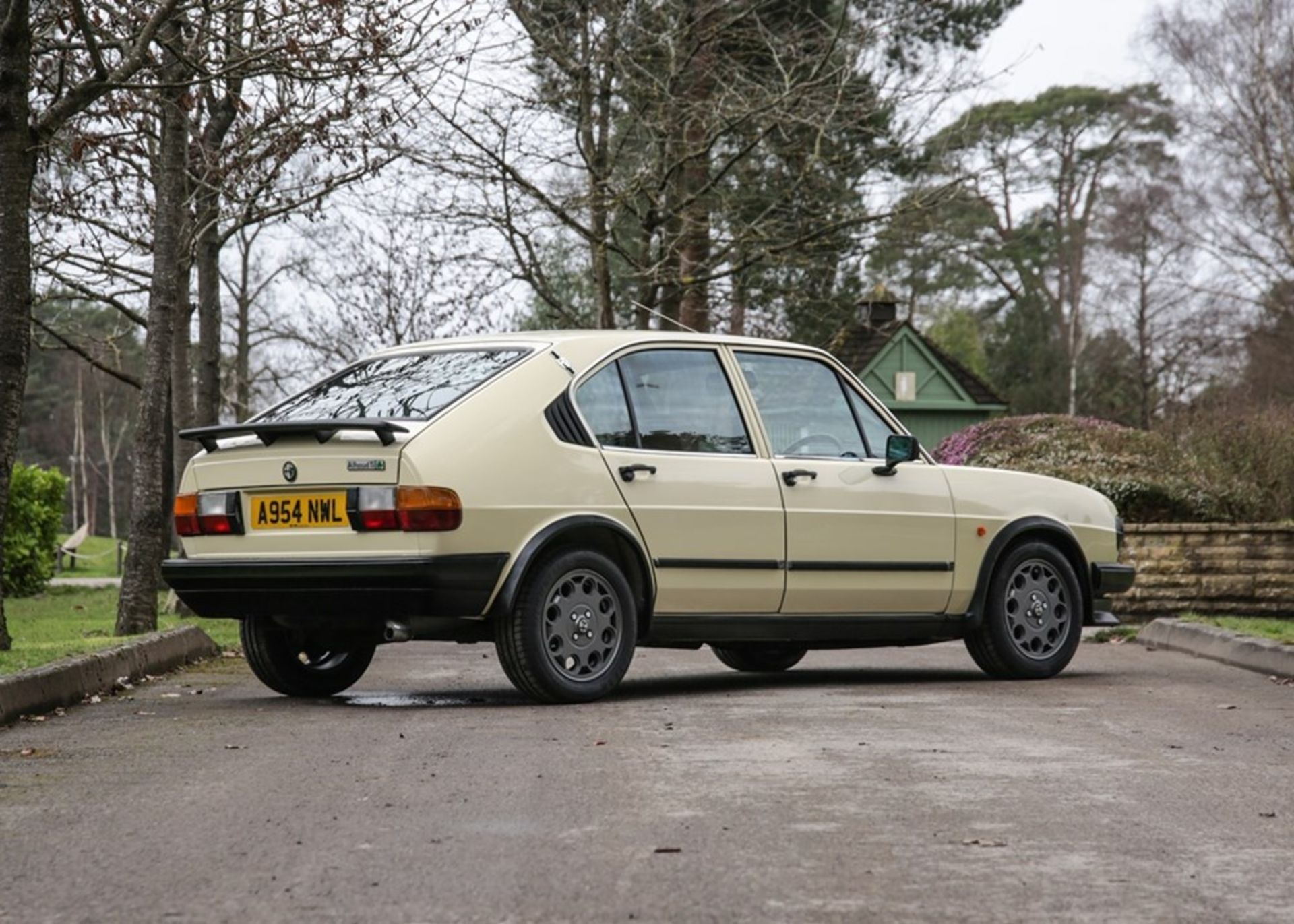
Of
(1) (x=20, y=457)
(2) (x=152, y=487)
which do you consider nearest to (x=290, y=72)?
(2) (x=152, y=487)

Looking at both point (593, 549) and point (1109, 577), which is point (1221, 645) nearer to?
point (1109, 577)

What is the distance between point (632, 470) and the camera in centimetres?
933

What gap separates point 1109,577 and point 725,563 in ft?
9.55

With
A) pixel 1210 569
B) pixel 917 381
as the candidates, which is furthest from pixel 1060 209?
pixel 1210 569

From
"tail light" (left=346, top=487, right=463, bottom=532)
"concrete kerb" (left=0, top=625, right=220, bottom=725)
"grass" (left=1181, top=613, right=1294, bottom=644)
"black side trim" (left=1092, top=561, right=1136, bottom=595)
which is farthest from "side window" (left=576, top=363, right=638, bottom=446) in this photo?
"grass" (left=1181, top=613, right=1294, bottom=644)

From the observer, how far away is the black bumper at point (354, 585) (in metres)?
8.60

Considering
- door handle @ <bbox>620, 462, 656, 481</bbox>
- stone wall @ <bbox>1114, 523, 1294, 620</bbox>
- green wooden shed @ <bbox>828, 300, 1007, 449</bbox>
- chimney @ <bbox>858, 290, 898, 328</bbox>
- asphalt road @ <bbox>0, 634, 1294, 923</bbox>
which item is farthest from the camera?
green wooden shed @ <bbox>828, 300, 1007, 449</bbox>

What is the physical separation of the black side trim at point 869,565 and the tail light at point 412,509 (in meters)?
2.07

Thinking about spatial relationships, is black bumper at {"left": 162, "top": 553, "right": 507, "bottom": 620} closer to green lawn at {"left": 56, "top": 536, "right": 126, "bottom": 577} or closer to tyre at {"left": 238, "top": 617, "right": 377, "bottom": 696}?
tyre at {"left": 238, "top": 617, "right": 377, "bottom": 696}

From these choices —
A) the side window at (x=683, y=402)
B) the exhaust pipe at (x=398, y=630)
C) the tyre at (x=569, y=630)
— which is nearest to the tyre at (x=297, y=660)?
the exhaust pipe at (x=398, y=630)

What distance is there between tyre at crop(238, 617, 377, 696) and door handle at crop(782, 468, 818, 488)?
2.27 meters

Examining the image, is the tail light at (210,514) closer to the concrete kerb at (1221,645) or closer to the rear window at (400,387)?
the rear window at (400,387)

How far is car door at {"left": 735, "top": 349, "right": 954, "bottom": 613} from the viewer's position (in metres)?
10.1

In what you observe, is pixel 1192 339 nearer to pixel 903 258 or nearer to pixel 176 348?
pixel 903 258
